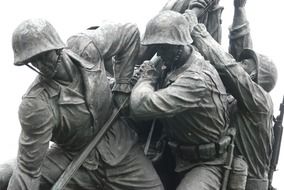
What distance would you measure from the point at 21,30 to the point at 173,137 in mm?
2185

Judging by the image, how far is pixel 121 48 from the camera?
7887mm

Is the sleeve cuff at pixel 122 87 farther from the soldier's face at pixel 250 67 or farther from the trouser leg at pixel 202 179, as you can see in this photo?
the soldier's face at pixel 250 67

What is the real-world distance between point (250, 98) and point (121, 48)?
1551mm

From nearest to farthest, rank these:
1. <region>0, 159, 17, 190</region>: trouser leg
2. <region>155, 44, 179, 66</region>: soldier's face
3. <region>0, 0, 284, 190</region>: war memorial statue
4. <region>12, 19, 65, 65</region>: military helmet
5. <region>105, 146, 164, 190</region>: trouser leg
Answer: <region>12, 19, 65, 65</region>: military helmet < <region>0, 0, 284, 190</region>: war memorial statue < <region>155, 44, 179, 66</region>: soldier's face < <region>105, 146, 164, 190</region>: trouser leg < <region>0, 159, 17, 190</region>: trouser leg

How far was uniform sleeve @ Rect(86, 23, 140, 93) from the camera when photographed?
778 cm

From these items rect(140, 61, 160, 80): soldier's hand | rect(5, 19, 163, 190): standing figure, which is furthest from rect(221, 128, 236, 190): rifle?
rect(140, 61, 160, 80): soldier's hand

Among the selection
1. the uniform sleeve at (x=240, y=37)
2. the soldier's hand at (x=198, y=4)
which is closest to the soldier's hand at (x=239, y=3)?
the uniform sleeve at (x=240, y=37)

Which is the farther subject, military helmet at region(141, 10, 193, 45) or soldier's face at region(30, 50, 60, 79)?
military helmet at region(141, 10, 193, 45)

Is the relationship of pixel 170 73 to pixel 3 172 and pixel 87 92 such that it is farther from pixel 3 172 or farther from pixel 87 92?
pixel 3 172

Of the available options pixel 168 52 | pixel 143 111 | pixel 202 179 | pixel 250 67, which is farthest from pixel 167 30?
pixel 202 179

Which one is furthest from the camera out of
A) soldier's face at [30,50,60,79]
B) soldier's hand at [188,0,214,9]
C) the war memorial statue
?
soldier's hand at [188,0,214,9]

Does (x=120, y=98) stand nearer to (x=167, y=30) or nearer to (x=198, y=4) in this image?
(x=167, y=30)

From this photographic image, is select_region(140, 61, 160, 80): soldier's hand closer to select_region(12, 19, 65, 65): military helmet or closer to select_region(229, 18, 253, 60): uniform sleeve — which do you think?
select_region(12, 19, 65, 65): military helmet

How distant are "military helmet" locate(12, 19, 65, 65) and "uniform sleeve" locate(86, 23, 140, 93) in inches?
36.3
